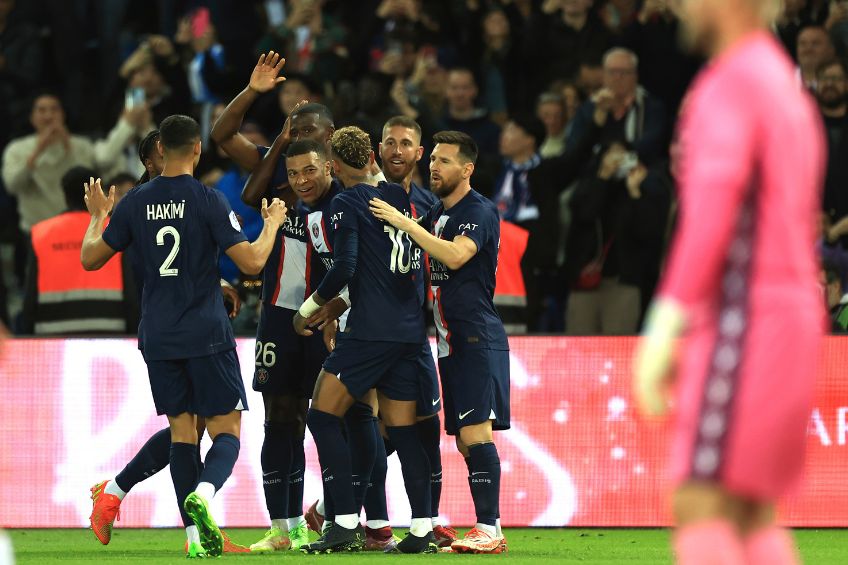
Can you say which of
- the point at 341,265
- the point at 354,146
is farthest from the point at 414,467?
the point at 354,146

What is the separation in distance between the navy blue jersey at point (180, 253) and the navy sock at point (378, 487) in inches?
46.4

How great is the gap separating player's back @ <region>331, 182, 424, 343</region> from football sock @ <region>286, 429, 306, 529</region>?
0.96 m

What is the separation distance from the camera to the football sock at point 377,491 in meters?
8.18

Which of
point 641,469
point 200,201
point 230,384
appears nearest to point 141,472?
point 230,384

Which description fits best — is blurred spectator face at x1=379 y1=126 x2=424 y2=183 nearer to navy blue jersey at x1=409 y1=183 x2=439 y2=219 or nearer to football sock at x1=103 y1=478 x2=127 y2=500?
navy blue jersey at x1=409 y1=183 x2=439 y2=219

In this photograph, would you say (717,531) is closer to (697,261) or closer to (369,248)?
(697,261)

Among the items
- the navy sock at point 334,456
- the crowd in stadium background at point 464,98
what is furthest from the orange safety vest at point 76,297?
the navy sock at point 334,456

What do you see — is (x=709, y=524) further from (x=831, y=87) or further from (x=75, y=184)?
(x=831, y=87)

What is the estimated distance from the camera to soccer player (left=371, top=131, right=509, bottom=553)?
796cm

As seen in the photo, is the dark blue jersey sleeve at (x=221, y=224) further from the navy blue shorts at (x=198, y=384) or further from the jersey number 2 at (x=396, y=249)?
the jersey number 2 at (x=396, y=249)

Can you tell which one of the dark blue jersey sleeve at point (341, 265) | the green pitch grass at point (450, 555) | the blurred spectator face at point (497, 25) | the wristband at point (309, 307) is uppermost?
the blurred spectator face at point (497, 25)

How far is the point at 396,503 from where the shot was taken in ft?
32.0

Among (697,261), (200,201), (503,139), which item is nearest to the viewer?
(697,261)

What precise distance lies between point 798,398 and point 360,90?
9125mm
